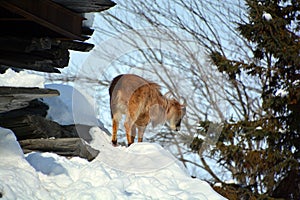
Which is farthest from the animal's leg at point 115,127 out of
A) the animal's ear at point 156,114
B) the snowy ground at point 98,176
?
the snowy ground at point 98,176

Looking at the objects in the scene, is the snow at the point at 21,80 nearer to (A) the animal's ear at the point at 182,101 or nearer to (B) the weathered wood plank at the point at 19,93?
(A) the animal's ear at the point at 182,101

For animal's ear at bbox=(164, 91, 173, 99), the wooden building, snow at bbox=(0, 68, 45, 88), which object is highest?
the wooden building

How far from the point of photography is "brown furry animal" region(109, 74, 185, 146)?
821 cm

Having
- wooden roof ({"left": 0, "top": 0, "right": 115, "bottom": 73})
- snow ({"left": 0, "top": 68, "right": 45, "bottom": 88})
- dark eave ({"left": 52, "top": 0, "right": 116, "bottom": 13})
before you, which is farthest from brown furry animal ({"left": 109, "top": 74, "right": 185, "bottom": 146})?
dark eave ({"left": 52, "top": 0, "right": 116, "bottom": 13})

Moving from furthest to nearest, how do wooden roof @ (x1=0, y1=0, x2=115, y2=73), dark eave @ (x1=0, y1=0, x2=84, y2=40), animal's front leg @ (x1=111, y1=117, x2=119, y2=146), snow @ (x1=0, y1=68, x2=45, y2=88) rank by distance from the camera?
snow @ (x1=0, y1=68, x2=45, y2=88) < animal's front leg @ (x1=111, y1=117, x2=119, y2=146) < wooden roof @ (x1=0, y1=0, x2=115, y2=73) < dark eave @ (x1=0, y1=0, x2=84, y2=40)

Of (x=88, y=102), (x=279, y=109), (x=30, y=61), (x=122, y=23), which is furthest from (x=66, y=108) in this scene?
(x=122, y=23)

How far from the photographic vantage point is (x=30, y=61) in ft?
19.2

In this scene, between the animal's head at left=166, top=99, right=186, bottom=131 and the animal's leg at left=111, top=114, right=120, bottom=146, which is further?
the animal's leg at left=111, top=114, right=120, bottom=146

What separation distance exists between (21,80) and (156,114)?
219 cm

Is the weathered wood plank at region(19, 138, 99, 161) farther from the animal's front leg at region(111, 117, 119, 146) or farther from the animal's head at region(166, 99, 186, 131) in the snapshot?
the animal's head at region(166, 99, 186, 131)

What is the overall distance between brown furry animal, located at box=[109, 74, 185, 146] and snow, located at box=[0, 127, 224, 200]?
51.8 inches

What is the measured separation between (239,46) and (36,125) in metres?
12.6

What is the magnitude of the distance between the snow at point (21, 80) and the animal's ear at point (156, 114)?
1.77 m

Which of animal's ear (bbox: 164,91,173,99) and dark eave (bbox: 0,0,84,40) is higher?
dark eave (bbox: 0,0,84,40)
